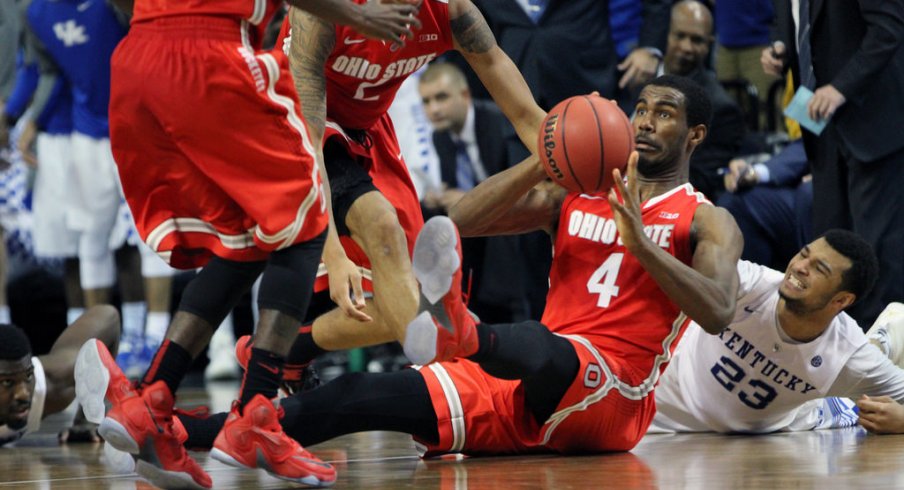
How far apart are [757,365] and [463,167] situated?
3.22 m

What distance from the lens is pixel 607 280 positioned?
4.37m

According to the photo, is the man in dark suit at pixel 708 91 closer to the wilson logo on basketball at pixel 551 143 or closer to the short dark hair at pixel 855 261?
the short dark hair at pixel 855 261

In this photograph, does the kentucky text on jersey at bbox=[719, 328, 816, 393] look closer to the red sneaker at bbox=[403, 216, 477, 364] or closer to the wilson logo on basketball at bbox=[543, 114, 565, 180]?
the wilson logo on basketball at bbox=[543, 114, 565, 180]

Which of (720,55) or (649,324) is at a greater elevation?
(649,324)

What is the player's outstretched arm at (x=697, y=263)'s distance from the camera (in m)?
4.04

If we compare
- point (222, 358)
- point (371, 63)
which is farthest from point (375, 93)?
point (222, 358)

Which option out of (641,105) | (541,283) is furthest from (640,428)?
(541,283)

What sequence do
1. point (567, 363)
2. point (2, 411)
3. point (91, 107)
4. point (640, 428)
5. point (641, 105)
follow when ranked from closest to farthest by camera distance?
point (567, 363) → point (640, 428) → point (641, 105) → point (2, 411) → point (91, 107)

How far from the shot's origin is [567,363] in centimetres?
408

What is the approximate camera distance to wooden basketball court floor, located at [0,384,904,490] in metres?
3.56

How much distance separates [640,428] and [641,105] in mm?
1104

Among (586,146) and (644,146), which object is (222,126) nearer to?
(586,146)

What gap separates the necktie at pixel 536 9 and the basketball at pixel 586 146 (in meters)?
3.14

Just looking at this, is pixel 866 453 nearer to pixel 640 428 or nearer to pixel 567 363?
pixel 640 428
